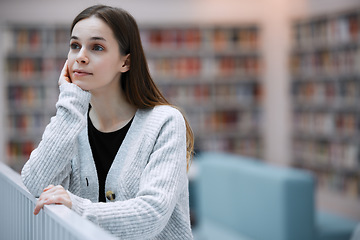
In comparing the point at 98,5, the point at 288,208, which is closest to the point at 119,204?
the point at 98,5

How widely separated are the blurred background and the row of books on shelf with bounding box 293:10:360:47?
0.5 inches

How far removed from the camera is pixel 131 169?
140cm

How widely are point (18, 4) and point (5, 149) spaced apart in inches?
70.5

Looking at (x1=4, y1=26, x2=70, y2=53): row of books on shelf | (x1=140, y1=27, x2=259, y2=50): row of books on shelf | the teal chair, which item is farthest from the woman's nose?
(x1=140, y1=27, x2=259, y2=50): row of books on shelf

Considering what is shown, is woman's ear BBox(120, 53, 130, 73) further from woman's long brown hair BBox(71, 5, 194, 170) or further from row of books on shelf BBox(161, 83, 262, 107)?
row of books on shelf BBox(161, 83, 262, 107)

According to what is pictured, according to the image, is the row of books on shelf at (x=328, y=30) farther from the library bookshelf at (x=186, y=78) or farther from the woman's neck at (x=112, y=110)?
the woman's neck at (x=112, y=110)

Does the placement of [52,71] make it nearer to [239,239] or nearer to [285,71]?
[285,71]

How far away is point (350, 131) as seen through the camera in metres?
6.23

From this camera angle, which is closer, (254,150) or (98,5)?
(98,5)

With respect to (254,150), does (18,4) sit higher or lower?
higher

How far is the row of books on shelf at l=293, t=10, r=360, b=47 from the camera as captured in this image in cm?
609

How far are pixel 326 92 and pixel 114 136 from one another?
545 cm

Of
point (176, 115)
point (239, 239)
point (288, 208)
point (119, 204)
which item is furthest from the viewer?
point (239, 239)

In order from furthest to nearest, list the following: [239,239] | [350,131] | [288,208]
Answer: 1. [350,131]
2. [239,239]
3. [288,208]
